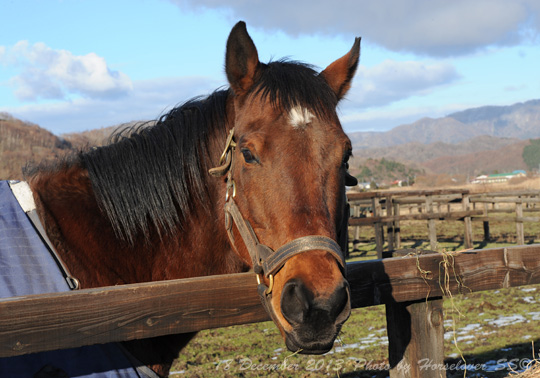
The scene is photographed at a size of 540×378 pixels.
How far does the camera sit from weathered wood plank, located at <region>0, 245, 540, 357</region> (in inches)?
72.6

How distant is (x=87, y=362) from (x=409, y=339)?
1.94 metres

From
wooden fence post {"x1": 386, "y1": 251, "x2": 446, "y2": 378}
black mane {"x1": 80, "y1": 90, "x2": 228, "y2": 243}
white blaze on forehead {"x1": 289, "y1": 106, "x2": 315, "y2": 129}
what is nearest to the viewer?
white blaze on forehead {"x1": 289, "y1": 106, "x2": 315, "y2": 129}

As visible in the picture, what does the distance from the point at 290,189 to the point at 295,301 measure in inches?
20.3

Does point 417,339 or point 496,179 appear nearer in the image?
point 417,339

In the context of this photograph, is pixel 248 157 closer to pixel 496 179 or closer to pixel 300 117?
pixel 300 117

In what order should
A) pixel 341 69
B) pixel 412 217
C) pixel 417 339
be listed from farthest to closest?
pixel 412 217 < pixel 417 339 < pixel 341 69

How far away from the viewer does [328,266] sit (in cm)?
188

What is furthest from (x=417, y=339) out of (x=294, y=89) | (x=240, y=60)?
(x=240, y=60)

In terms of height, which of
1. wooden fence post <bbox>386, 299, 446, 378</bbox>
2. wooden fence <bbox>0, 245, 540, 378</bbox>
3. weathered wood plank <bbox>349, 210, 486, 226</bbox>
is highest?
wooden fence <bbox>0, 245, 540, 378</bbox>

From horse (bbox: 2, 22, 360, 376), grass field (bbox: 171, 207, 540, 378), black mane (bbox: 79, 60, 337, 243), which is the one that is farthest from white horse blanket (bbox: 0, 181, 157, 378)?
grass field (bbox: 171, 207, 540, 378)

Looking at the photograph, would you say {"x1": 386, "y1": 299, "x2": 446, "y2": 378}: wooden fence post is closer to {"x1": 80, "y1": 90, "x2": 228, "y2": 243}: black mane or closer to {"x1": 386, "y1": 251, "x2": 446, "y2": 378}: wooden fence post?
{"x1": 386, "y1": 251, "x2": 446, "y2": 378}: wooden fence post

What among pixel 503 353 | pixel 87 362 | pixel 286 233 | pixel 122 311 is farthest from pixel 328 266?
pixel 503 353

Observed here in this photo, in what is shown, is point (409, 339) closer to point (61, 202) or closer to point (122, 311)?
point (122, 311)

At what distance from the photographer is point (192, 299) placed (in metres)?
2.19
